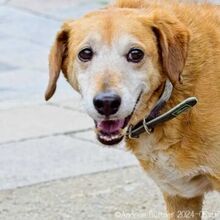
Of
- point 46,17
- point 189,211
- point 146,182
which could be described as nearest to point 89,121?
point 146,182

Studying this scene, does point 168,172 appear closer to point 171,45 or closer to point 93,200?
point 171,45

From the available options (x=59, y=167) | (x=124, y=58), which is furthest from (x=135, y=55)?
(x=59, y=167)

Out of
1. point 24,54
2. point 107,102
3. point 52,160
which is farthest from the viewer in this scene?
point 24,54

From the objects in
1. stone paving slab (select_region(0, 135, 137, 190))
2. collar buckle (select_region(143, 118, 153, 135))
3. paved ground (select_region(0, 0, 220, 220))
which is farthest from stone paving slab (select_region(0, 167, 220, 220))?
collar buckle (select_region(143, 118, 153, 135))

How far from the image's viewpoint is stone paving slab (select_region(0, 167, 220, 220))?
6.19 metres

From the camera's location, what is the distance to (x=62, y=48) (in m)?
5.09

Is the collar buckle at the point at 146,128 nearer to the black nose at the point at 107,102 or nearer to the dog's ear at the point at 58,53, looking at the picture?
the black nose at the point at 107,102

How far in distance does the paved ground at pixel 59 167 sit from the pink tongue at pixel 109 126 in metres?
1.51

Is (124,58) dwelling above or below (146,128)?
above

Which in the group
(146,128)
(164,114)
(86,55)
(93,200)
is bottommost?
(93,200)

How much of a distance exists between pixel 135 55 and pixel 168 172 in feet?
2.57

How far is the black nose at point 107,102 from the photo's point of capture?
14.9ft

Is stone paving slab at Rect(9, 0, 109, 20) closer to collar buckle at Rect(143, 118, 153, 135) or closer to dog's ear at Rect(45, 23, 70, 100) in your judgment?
dog's ear at Rect(45, 23, 70, 100)

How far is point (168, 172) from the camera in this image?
5113 mm
